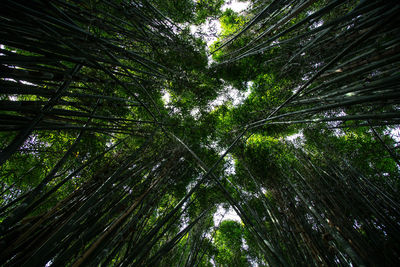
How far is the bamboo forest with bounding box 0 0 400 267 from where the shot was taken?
2.99 feet

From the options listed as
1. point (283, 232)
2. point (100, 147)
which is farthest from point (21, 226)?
point (283, 232)

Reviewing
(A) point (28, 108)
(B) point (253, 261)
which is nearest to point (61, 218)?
(A) point (28, 108)

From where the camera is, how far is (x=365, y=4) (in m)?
0.89

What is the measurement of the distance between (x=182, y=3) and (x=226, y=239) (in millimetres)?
7033

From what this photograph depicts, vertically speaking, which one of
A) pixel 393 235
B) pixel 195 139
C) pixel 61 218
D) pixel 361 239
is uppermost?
pixel 195 139

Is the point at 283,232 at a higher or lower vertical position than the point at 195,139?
lower

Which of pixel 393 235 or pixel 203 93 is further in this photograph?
pixel 203 93

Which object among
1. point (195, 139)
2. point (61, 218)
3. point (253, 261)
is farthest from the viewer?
point (253, 261)

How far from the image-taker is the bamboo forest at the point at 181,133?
91cm

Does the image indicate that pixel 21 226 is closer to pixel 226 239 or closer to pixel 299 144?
pixel 299 144

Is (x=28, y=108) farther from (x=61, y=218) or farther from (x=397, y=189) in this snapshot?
(x=397, y=189)

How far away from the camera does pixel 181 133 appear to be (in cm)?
300

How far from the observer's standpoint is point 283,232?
230 cm

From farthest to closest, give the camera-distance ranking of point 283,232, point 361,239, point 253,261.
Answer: point 253,261
point 283,232
point 361,239
